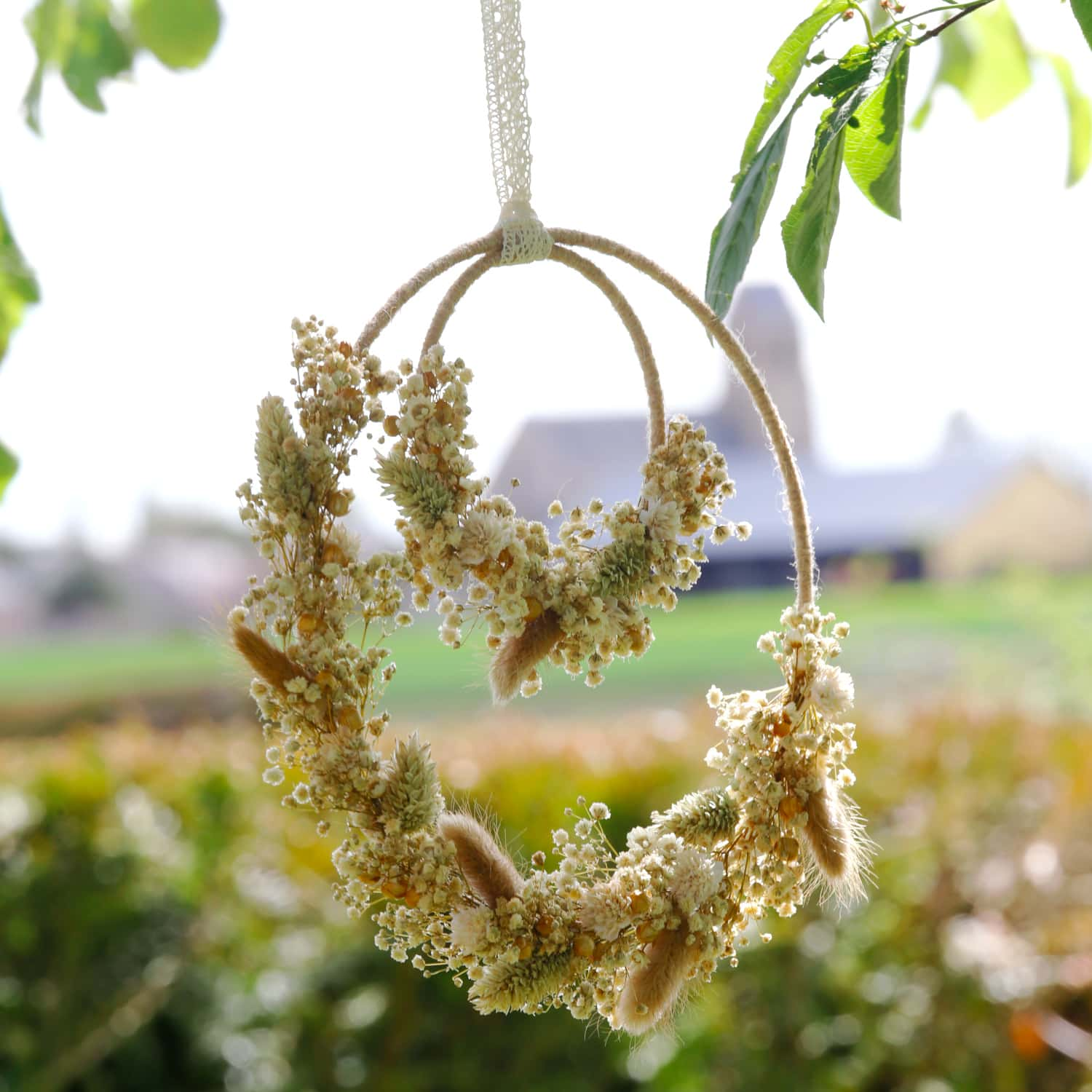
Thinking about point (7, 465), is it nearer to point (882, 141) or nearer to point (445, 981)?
point (882, 141)

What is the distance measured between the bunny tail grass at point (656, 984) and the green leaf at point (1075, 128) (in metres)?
0.99

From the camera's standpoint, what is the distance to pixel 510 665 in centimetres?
79

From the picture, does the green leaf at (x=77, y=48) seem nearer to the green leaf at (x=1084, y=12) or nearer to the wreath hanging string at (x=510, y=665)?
the wreath hanging string at (x=510, y=665)

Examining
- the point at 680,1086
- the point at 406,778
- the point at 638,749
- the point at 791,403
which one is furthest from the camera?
the point at 791,403

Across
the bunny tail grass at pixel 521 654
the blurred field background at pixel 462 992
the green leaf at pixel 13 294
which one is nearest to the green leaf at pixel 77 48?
the green leaf at pixel 13 294

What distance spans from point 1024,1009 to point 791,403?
3515mm

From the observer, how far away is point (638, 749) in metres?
2.66

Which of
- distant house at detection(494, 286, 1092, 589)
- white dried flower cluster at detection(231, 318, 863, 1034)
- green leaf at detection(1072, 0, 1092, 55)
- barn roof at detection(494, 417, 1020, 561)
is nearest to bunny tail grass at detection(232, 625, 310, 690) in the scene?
white dried flower cluster at detection(231, 318, 863, 1034)

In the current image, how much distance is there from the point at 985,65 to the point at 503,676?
101 centimetres

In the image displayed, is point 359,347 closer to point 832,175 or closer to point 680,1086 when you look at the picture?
point 832,175

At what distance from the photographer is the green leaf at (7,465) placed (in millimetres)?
1131

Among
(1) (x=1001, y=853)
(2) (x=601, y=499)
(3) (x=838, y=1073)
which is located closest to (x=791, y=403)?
(1) (x=1001, y=853)

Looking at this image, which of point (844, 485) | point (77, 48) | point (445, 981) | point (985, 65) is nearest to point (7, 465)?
point (77, 48)

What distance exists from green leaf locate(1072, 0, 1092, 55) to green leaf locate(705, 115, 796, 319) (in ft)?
0.61
